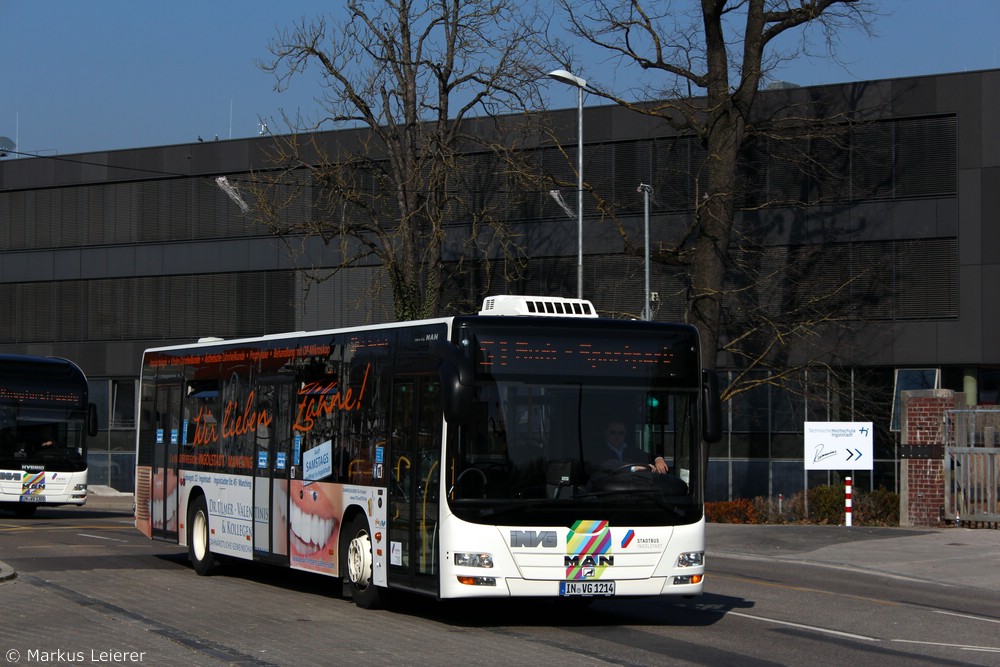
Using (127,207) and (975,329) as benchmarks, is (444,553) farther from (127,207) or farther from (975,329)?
(127,207)

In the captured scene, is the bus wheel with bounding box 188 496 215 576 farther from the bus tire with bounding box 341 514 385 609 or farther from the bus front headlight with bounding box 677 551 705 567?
the bus front headlight with bounding box 677 551 705 567

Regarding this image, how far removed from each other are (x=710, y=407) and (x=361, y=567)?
3.95m

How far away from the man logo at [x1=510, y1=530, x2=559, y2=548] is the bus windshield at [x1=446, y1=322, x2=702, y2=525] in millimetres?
108

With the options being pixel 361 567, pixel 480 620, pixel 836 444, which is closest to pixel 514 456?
pixel 480 620

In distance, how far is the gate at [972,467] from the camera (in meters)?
26.3

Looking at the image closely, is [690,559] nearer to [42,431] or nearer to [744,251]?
[42,431]

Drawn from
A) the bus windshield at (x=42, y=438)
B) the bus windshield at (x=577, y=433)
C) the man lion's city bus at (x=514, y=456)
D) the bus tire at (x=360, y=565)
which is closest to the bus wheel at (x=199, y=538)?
the man lion's city bus at (x=514, y=456)

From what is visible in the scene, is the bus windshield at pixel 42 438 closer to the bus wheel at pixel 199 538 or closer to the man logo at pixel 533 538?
the bus wheel at pixel 199 538

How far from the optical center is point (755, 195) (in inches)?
1532

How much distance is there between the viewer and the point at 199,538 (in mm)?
18781

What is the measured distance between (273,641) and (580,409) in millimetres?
3426

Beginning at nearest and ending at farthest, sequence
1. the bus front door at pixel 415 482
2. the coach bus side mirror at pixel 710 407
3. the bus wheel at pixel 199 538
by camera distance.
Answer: the bus front door at pixel 415 482 → the coach bus side mirror at pixel 710 407 → the bus wheel at pixel 199 538

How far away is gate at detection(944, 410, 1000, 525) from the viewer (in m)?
26.3

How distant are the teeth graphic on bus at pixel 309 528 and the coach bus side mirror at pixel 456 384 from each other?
11.4 feet
